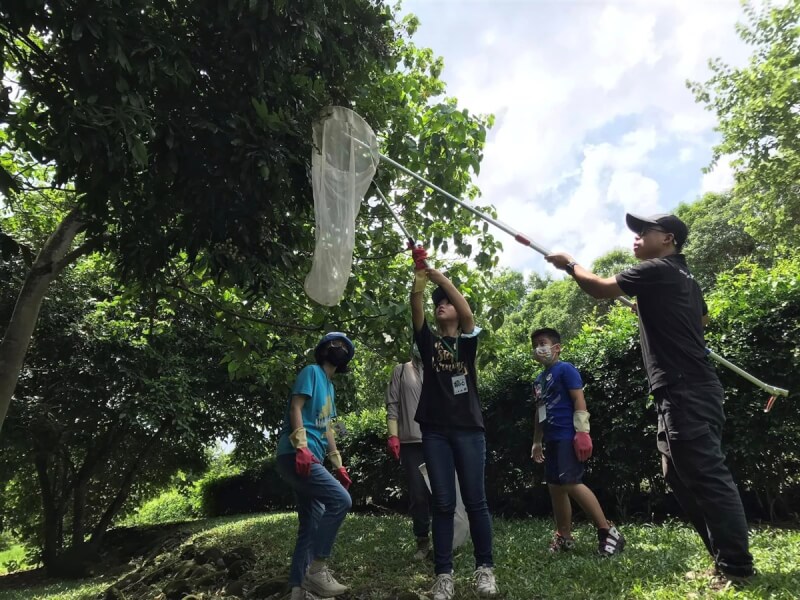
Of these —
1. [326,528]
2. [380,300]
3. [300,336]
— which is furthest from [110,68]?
[300,336]

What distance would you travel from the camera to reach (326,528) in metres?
3.52

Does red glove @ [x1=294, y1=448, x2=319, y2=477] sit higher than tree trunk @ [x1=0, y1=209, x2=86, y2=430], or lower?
lower

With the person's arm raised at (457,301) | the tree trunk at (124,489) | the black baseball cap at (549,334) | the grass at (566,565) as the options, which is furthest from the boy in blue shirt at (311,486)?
the tree trunk at (124,489)

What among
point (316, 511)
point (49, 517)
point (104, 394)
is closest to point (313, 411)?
point (316, 511)

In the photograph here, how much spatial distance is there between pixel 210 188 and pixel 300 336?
3556 millimetres

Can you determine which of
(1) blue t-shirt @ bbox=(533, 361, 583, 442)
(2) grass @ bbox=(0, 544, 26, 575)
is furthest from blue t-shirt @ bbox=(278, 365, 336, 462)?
(2) grass @ bbox=(0, 544, 26, 575)

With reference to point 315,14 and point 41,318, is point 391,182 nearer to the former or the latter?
point 315,14

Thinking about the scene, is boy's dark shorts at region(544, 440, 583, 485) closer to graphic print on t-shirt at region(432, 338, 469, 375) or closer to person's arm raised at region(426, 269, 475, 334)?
graphic print on t-shirt at region(432, 338, 469, 375)

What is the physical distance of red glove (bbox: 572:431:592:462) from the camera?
4125mm

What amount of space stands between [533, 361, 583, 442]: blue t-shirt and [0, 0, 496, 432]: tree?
6.01 ft

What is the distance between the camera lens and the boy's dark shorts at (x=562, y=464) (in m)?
4.24

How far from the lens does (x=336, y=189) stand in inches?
167

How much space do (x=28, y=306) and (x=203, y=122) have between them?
10.1 feet

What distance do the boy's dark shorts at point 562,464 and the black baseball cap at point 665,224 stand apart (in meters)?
1.79
